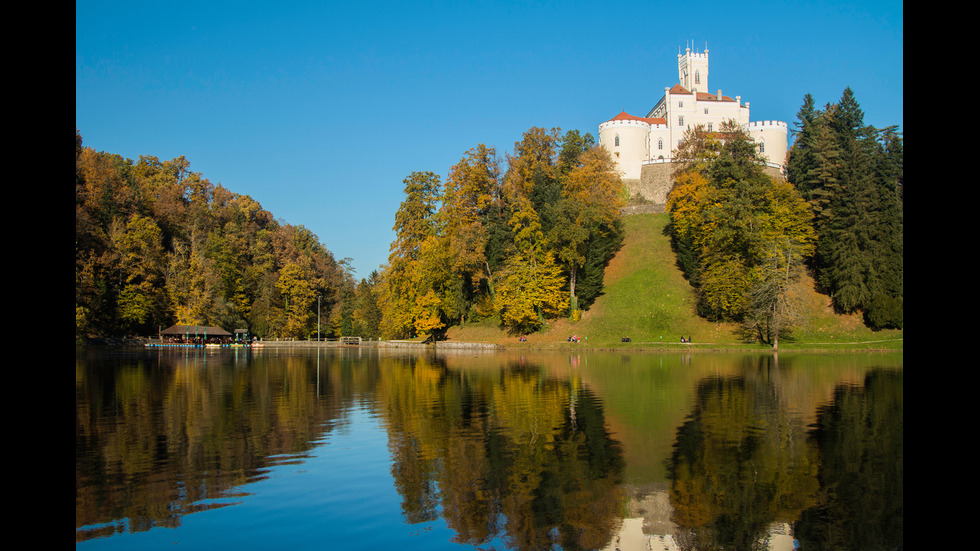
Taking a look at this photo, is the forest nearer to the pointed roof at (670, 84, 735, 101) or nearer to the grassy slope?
the grassy slope

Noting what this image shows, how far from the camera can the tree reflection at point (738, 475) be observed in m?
7.55

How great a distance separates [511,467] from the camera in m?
10.3

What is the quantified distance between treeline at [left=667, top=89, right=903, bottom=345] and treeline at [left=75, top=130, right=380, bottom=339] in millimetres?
37063

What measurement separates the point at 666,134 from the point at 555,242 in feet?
124

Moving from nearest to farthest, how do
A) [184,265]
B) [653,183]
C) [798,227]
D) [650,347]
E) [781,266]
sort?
[650,347]
[781,266]
[798,227]
[184,265]
[653,183]

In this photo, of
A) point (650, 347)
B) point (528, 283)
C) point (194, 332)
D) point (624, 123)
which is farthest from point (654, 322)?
point (194, 332)

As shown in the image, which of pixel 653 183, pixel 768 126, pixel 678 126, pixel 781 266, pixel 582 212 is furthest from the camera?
pixel 678 126

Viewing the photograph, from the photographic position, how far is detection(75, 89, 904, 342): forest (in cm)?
4866

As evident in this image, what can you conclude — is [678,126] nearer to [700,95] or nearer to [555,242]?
[700,95]

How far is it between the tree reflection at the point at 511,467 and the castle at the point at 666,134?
64460 mm

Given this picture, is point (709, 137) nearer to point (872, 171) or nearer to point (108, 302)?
point (872, 171)

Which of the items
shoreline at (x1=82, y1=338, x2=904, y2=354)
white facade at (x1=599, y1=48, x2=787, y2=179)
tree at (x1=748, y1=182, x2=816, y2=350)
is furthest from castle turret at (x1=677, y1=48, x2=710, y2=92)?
shoreline at (x1=82, y1=338, x2=904, y2=354)
